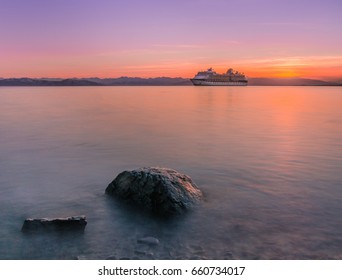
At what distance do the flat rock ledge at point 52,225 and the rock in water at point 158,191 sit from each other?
1.73 metres

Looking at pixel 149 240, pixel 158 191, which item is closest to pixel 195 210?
pixel 158 191

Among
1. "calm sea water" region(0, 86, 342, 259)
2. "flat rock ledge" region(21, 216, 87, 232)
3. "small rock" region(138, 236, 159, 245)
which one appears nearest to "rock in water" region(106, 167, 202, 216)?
"calm sea water" region(0, 86, 342, 259)

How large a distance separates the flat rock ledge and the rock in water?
5.69 feet

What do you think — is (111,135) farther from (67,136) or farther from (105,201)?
(105,201)

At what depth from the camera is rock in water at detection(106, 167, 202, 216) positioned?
8359mm

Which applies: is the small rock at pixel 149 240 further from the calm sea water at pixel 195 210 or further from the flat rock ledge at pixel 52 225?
the flat rock ledge at pixel 52 225

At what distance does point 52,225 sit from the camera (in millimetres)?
7250

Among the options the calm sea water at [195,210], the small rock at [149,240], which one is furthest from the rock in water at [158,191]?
the small rock at [149,240]

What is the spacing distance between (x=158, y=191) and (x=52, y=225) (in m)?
2.47

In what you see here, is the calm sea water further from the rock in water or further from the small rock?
the rock in water

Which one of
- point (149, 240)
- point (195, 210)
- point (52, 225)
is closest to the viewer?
point (149, 240)

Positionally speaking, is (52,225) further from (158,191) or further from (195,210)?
(195,210)

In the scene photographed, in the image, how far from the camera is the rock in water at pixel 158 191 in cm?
836
